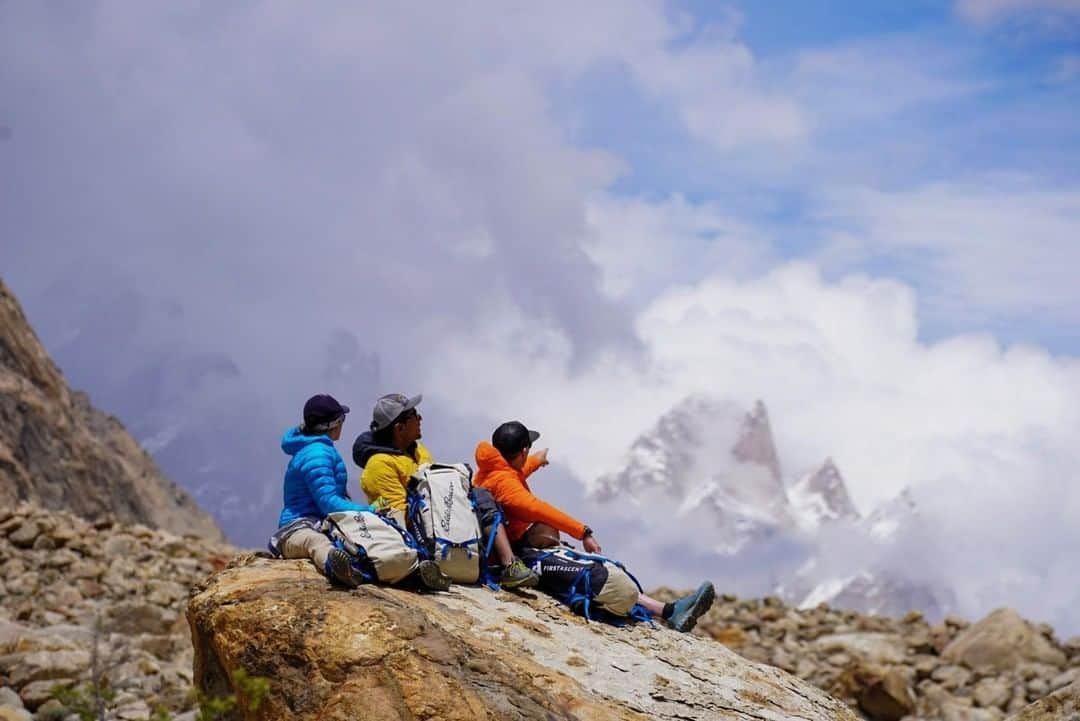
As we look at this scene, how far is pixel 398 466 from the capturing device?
977 cm

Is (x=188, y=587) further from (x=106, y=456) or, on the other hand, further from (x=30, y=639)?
(x=106, y=456)

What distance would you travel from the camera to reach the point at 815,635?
69.2 ft

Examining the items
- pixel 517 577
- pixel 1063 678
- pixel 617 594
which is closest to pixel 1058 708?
pixel 617 594

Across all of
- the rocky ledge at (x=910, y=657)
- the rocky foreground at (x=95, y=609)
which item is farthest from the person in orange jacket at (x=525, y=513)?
the rocky ledge at (x=910, y=657)

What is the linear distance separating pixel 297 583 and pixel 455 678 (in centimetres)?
159

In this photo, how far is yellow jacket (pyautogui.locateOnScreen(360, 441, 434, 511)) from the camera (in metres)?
9.67

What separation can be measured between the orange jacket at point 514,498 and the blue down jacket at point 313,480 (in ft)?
3.79

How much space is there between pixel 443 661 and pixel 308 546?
199 cm

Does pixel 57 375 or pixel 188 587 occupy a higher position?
pixel 57 375

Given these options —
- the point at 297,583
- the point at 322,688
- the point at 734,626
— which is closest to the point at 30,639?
the point at 297,583

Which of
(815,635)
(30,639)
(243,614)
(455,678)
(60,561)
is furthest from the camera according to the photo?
(815,635)

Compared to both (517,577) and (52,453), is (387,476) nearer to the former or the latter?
(517,577)

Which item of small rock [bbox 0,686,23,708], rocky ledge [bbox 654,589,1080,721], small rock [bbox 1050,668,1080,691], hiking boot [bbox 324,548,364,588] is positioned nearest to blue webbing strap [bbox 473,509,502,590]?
hiking boot [bbox 324,548,364,588]

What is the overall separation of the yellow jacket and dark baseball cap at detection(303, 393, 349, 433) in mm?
463
